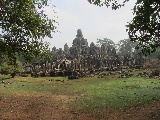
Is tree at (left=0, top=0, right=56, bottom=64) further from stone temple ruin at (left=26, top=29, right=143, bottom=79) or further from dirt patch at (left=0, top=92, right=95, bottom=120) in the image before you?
stone temple ruin at (left=26, top=29, right=143, bottom=79)

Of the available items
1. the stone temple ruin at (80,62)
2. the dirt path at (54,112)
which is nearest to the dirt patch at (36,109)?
the dirt path at (54,112)

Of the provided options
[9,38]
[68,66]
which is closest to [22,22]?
[9,38]

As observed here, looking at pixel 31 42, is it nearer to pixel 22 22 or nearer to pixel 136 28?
pixel 22 22

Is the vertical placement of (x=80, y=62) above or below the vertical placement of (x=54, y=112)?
above

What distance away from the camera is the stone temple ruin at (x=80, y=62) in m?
52.2

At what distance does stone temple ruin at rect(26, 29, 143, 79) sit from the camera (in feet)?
171

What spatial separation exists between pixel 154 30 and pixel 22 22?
333 inches

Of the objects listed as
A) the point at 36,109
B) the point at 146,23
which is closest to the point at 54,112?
the point at 36,109

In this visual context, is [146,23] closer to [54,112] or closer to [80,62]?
[54,112]

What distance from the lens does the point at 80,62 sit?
59.5 meters

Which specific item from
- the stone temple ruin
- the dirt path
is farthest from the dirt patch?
the stone temple ruin

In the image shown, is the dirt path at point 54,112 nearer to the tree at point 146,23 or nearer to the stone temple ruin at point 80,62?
the tree at point 146,23

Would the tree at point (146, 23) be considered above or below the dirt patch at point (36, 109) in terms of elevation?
above

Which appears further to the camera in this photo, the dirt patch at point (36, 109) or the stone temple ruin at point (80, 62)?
the stone temple ruin at point (80, 62)
